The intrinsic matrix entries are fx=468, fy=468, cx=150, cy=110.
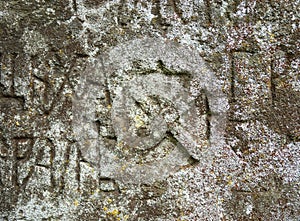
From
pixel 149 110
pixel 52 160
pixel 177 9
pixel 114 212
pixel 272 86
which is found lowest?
pixel 114 212

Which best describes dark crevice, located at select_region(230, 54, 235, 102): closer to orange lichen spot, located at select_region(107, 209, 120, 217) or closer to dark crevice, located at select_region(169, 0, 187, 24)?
dark crevice, located at select_region(169, 0, 187, 24)

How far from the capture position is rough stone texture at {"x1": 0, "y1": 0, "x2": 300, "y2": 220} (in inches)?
80.7

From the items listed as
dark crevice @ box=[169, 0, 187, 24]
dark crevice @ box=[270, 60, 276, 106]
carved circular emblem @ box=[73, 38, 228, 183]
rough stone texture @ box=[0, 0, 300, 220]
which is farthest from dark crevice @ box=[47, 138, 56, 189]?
dark crevice @ box=[270, 60, 276, 106]

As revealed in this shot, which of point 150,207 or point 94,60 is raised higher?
point 94,60

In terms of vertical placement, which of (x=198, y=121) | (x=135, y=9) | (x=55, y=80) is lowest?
(x=198, y=121)

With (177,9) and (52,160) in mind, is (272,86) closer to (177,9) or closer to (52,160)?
(177,9)

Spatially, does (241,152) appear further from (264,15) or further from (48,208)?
(48,208)

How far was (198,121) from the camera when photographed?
2145 millimetres

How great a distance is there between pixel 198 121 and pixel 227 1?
58 cm

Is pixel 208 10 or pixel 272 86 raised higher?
pixel 208 10

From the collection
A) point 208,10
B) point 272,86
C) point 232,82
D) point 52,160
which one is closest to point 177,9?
point 208,10

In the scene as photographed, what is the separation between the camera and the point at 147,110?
2.12 metres

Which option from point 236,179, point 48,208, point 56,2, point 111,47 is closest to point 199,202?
point 236,179

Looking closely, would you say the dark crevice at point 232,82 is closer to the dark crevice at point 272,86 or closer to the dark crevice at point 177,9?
the dark crevice at point 272,86
